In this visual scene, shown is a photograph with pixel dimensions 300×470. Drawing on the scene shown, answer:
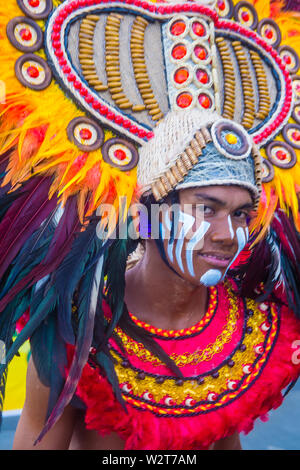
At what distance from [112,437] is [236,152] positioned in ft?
3.53

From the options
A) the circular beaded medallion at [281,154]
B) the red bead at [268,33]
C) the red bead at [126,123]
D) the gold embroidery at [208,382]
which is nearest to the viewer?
the red bead at [126,123]

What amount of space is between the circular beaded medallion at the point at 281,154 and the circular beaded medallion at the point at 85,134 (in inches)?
25.2

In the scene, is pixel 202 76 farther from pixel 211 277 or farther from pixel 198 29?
pixel 211 277

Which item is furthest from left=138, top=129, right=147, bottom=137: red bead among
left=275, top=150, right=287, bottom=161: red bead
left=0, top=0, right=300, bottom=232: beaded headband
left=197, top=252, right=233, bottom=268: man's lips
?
left=275, top=150, right=287, bottom=161: red bead

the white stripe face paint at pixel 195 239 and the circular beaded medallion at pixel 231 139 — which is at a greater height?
the circular beaded medallion at pixel 231 139

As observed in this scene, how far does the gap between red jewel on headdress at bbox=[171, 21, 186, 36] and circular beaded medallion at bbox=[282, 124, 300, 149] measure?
0.53 meters

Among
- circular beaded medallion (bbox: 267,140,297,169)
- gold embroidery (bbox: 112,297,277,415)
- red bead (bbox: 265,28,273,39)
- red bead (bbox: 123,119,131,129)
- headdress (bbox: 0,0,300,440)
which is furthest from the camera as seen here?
red bead (bbox: 265,28,273,39)

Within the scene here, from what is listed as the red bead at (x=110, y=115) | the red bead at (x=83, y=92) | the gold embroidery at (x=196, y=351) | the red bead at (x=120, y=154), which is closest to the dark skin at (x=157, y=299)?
the gold embroidery at (x=196, y=351)

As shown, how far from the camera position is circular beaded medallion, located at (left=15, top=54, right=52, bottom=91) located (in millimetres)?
1806

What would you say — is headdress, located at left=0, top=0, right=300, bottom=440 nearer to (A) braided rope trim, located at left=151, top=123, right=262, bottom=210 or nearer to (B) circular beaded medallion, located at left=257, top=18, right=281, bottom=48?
(A) braided rope trim, located at left=151, top=123, right=262, bottom=210

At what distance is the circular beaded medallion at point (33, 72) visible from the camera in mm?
1806

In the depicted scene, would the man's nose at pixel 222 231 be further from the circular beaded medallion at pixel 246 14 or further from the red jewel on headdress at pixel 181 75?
the circular beaded medallion at pixel 246 14

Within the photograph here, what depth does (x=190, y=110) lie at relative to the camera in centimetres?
192

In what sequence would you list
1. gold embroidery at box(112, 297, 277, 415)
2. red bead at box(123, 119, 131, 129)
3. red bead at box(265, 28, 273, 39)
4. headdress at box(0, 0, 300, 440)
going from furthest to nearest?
red bead at box(265, 28, 273, 39) < gold embroidery at box(112, 297, 277, 415) < red bead at box(123, 119, 131, 129) < headdress at box(0, 0, 300, 440)
